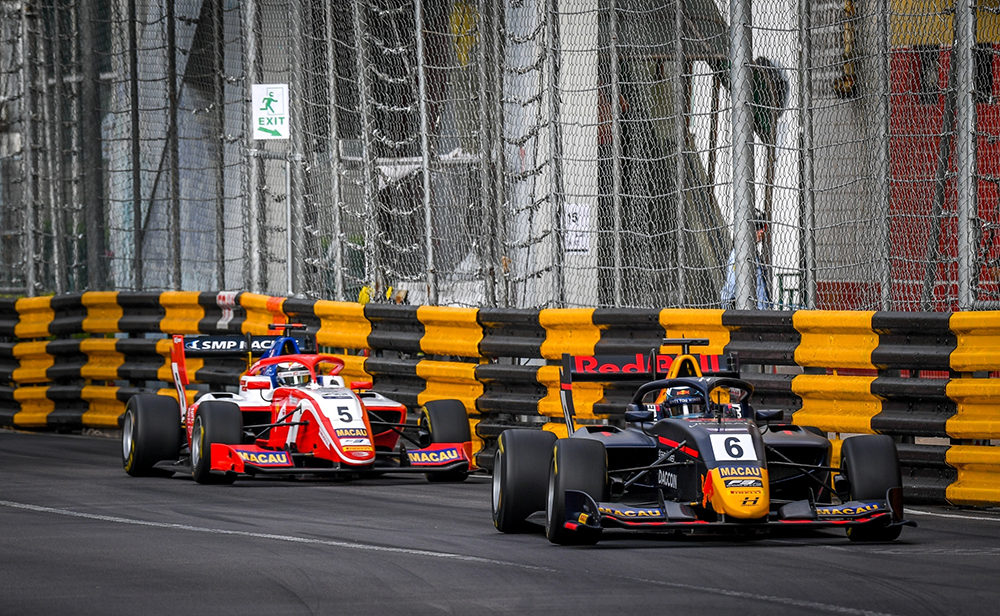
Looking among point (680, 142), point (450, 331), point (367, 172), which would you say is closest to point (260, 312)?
point (367, 172)

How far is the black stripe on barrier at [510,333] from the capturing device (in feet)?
38.4

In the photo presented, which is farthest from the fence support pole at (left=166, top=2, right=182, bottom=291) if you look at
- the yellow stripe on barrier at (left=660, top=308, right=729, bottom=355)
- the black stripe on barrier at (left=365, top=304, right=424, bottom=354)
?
the yellow stripe on barrier at (left=660, top=308, right=729, bottom=355)

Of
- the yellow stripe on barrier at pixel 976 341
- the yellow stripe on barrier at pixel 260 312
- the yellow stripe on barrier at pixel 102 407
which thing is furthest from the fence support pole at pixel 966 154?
the yellow stripe on barrier at pixel 102 407

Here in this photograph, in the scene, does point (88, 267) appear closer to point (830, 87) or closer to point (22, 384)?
point (22, 384)

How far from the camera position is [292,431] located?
449 inches

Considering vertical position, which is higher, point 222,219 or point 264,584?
point 222,219

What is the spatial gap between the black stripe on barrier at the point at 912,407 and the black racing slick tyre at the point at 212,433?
426 centimetres

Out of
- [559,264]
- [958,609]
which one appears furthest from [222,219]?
[958,609]

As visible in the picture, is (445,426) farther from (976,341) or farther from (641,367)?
(976,341)

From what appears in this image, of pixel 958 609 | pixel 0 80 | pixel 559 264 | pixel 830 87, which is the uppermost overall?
pixel 0 80

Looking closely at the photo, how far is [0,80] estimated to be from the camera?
64.8ft

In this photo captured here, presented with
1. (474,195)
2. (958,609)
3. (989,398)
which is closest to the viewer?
(958,609)

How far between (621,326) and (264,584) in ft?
16.6

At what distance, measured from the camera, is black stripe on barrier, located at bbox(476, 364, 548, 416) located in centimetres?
1168
